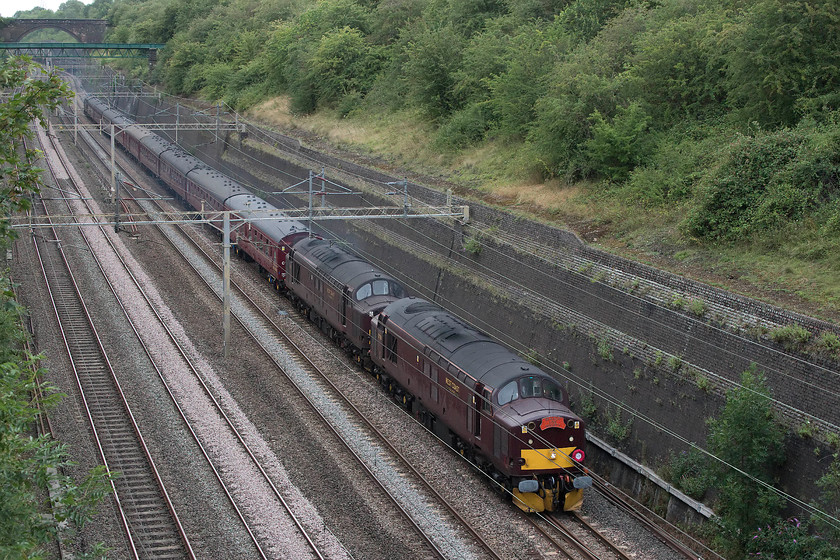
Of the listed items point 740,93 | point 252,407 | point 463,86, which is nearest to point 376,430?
point 252,407

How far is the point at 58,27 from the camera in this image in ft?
315

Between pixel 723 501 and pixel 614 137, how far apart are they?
635 inches

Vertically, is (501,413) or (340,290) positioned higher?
(340,290)

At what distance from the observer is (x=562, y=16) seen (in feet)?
136

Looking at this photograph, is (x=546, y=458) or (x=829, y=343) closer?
(x=829, y=343)

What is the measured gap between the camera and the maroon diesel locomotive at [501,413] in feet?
56.0

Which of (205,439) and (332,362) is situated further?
(332,362)

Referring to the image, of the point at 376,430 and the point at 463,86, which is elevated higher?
the point at 463,86

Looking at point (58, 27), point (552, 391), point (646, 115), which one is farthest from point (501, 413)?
point (58, 27)

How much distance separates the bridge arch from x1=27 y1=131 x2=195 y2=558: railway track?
7038cm

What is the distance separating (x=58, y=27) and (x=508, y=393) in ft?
315

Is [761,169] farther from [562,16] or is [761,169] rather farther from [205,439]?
[562,16]

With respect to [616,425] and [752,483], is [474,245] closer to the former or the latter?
[616,425]

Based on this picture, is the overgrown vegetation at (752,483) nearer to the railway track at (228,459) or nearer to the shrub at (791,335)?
the shrub at (791,335)
